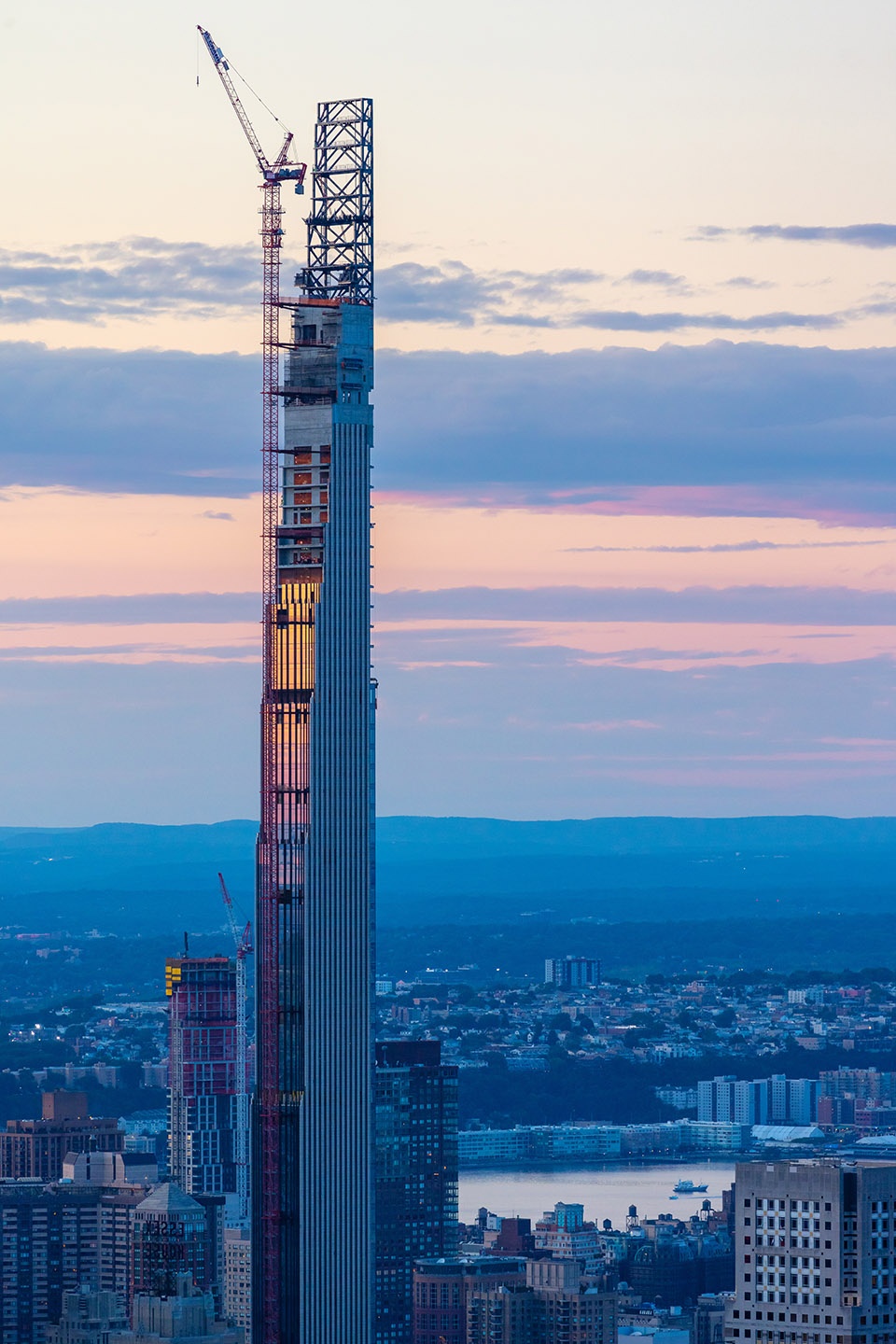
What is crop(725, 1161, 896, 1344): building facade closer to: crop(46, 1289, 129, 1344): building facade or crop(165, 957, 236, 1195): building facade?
crop(46, 1289, 129, 1344): building facade

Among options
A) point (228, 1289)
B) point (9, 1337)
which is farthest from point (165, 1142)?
point (228, 1289)

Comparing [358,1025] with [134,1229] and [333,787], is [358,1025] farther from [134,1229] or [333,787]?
[134,1229]

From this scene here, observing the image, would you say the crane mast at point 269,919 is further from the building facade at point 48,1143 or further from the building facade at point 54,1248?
the building facade at point 48,1143

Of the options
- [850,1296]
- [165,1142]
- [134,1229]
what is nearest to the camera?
[850,1296]

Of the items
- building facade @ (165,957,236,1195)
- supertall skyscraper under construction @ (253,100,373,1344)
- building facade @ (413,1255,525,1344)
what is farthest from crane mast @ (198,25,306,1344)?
building facade @ (165,957,236,1195)

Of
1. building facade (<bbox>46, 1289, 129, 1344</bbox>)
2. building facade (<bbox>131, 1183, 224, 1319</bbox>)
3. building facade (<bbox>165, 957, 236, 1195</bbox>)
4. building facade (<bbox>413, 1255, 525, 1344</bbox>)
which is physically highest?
building facade (<bbox>165, 957, 236, 1195</bbox>)
